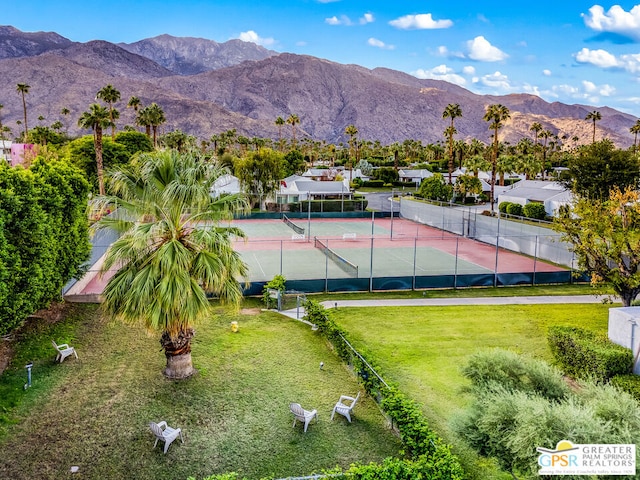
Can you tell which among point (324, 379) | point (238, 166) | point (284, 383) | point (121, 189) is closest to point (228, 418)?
point (284, 383)

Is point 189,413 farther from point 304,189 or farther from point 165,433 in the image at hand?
point 304,189

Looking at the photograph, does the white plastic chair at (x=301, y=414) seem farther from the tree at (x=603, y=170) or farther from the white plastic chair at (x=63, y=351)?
the tree at (x=603, y=170)

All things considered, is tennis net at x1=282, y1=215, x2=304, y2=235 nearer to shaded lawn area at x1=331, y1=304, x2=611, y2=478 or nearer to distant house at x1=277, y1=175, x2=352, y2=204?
distant house at x1=277, y1=175, x2=352, y2=204

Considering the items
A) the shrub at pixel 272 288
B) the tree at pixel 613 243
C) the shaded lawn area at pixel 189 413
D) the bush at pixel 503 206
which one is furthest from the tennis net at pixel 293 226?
the shaded lawn area at pixel 189 413

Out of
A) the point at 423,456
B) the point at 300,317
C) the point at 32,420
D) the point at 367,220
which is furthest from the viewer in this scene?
the point at 367,220

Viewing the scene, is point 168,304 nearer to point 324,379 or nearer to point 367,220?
point 324,379

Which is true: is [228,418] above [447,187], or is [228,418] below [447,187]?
below

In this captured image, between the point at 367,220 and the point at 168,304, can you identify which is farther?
the point at 367,220

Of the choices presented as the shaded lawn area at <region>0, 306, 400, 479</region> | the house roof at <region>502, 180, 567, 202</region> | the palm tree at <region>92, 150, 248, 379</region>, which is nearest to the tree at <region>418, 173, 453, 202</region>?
the house roof at <region>502, 180, 567, 202</region>
